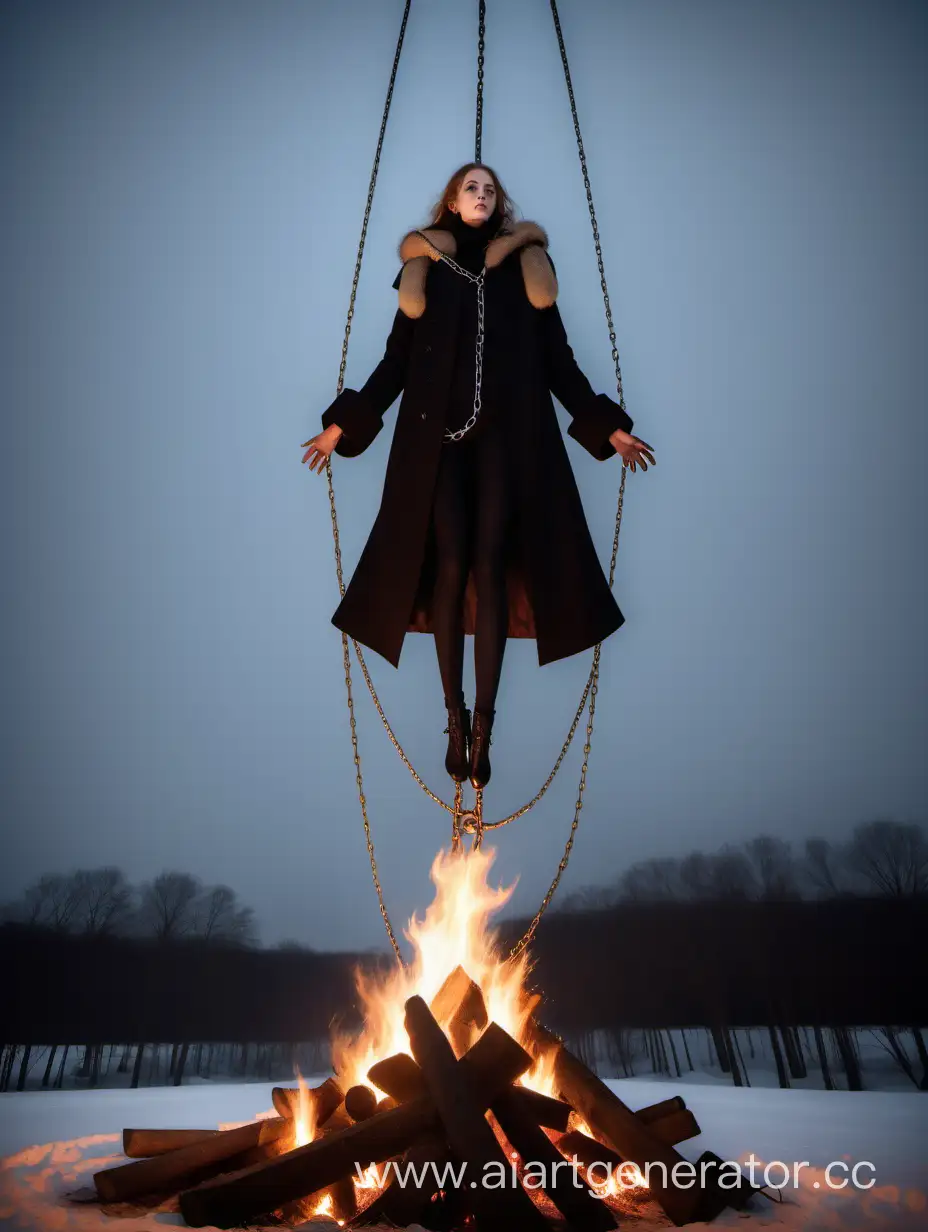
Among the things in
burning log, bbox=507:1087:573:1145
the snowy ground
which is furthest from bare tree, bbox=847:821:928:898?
burning log, bbox=507:1087:573:1145

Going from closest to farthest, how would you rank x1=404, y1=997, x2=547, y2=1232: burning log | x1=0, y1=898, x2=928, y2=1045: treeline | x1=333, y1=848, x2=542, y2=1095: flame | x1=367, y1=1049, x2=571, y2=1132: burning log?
x1=404, y1=997, x2=547, y2=1232: burning log
x1=367, y1=1049, x2=571, y2=1132: burning log
x1=333, y1=848, x2=542, y2=1095: flame
x1=0, y1=898, x2=928, y2=1045: treeline

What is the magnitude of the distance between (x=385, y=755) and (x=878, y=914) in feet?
9.30

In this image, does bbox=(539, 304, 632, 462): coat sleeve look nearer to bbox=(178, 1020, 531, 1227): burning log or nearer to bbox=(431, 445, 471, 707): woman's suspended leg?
bbox=(431, 445, 471, 707): woman's suspended leg

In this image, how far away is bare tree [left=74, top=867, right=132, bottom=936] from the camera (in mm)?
4852

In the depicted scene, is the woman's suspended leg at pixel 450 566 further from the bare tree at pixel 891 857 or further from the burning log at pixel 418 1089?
the bare tree at pixel 891 857

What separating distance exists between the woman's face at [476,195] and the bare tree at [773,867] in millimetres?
3793

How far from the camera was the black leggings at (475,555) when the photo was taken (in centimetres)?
248

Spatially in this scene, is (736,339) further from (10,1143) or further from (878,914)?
(10,1143)

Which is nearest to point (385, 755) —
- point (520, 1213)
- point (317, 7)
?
point (520, 1213)

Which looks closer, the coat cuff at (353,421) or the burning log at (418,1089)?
the burning log at (418,1089)

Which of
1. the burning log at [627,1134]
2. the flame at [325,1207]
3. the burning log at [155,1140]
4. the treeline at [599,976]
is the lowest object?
the treeline at [599,976]

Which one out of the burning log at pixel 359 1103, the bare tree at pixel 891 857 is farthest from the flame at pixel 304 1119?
the bare tree at pixel 891 857

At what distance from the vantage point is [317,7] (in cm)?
554

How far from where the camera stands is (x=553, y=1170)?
70.8 inches
